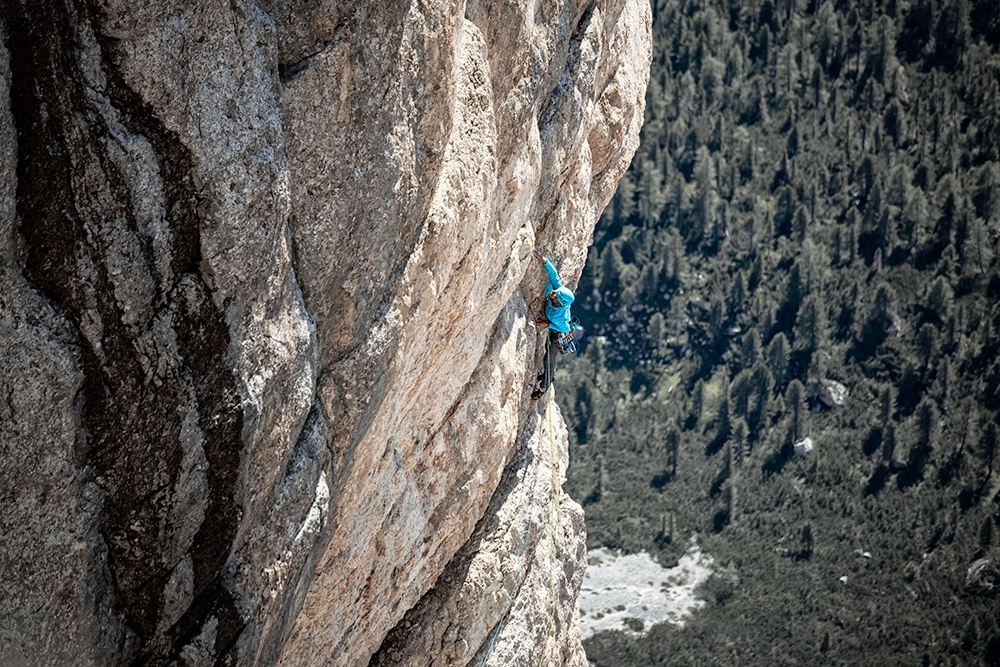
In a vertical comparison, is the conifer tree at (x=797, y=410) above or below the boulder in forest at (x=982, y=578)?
above

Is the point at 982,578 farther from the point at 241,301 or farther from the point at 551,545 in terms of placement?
the point at 241,301

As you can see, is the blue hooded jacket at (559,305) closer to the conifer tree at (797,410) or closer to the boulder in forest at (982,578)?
the boulder in forest at (982,578)

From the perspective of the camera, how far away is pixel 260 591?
6.45 meters

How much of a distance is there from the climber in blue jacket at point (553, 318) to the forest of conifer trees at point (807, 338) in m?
60.4

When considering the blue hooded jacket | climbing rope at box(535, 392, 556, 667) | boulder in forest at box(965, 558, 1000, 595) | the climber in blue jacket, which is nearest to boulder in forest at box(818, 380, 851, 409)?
boulder in forest at box(965, 558, 1000, 595)

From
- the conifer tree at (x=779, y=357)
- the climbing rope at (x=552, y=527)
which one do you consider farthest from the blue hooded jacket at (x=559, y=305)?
the conifer tree at (x=779, y=357)

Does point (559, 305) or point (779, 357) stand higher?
point (779, 357)

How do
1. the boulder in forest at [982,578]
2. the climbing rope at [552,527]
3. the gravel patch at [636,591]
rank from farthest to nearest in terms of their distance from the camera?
1. the gravel patch at [636,591]
2. the boulder in forest at [982,578]
3. the climbing rope at [552,527]

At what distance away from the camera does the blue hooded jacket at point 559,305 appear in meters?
12.1

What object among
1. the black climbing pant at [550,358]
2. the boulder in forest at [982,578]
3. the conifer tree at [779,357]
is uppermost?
the conifer tree at [779,357]

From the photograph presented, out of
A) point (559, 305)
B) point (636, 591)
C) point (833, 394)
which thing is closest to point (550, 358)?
point (559, 305)

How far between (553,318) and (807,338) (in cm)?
8032

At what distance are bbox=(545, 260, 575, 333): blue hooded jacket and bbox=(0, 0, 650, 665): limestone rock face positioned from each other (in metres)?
2.03

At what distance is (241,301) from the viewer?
19.1 feet
